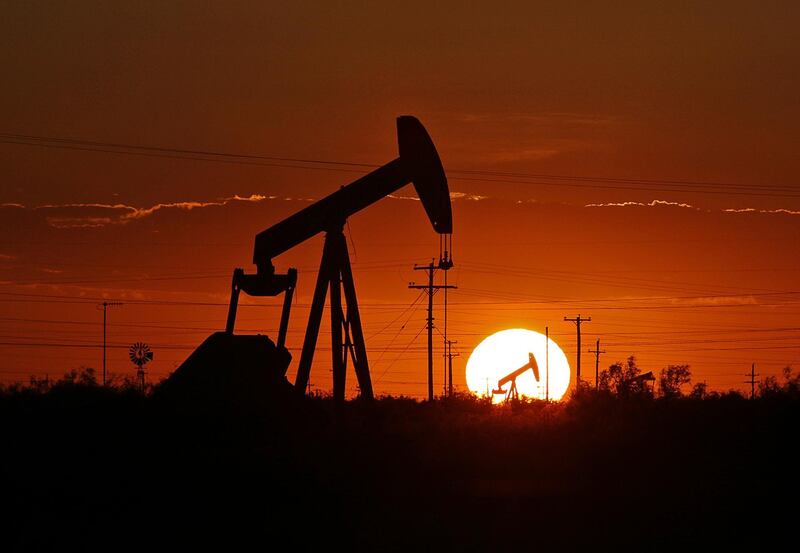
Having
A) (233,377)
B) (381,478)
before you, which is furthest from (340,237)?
(381,478)

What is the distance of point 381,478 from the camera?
1479cm

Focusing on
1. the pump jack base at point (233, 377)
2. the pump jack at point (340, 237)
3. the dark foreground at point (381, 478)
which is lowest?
the dark foreground at point (381, 478)

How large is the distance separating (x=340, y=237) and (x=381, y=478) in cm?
553

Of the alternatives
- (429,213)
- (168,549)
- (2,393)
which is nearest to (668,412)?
(429,213)

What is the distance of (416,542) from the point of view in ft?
41.6

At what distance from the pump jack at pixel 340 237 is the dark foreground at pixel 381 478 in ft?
3.32

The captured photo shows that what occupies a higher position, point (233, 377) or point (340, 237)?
point (340, 237)

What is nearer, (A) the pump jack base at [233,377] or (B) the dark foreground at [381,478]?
(B) the dark foreground at [381,478]

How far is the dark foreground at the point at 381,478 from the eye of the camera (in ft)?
42.4

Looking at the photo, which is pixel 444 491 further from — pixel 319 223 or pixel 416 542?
pixel 319 223

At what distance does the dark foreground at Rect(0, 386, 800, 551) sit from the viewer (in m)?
12.9

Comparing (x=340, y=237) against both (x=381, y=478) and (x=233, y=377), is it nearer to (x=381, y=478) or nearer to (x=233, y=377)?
(x=233, y=377)

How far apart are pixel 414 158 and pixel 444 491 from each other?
6222mm

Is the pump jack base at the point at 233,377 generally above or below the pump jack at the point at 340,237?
below
